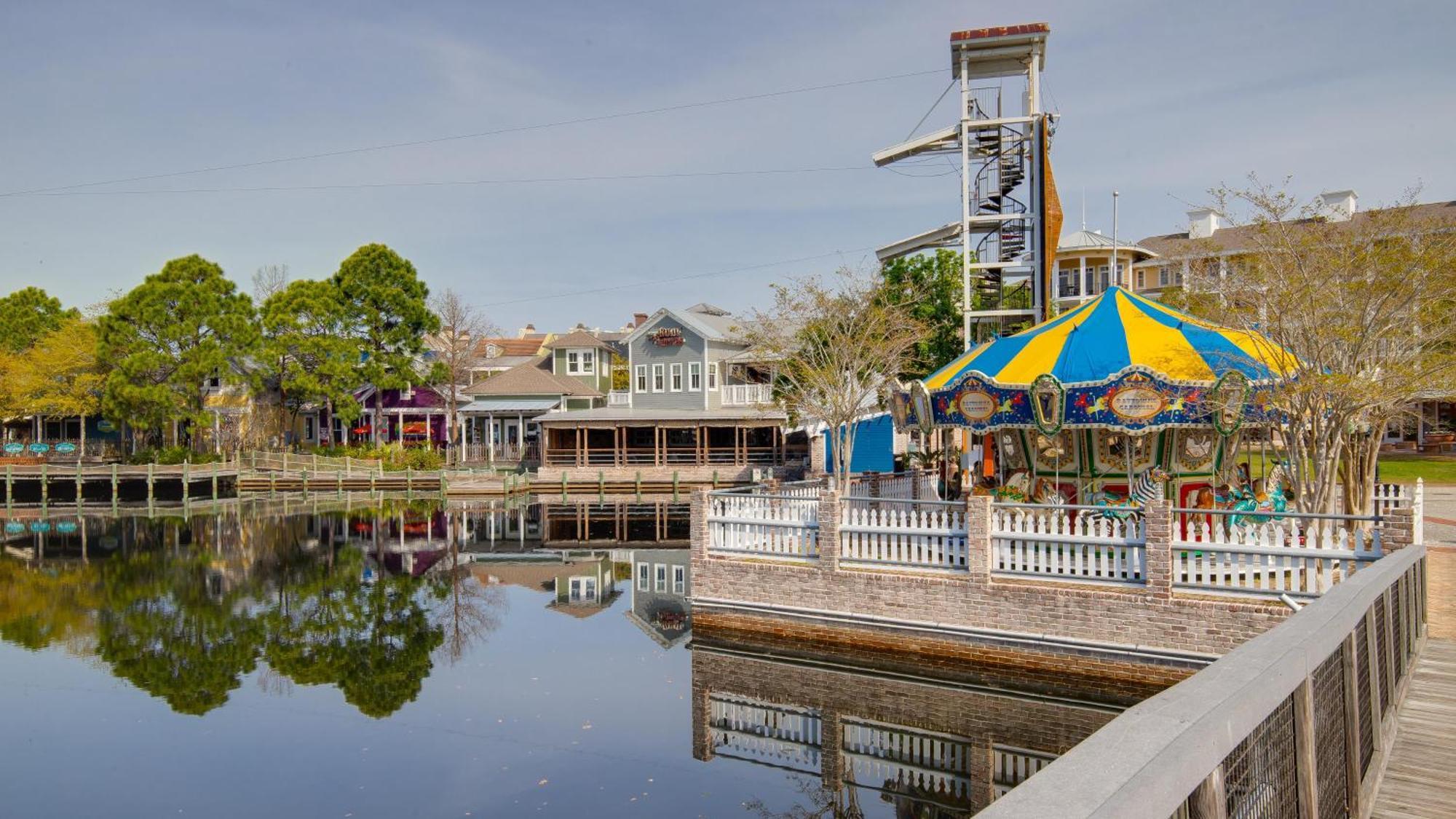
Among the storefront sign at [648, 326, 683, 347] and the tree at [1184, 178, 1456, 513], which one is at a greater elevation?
the storefront sign at [648, 326, 683, 347]

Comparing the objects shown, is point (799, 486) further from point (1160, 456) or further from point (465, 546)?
point (465, 546)

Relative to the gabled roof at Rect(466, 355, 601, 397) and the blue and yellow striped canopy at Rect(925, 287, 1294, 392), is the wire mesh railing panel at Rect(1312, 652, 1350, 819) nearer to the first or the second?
the blue and yellow striped canopy at Rect(925, 287, 1294, 392)

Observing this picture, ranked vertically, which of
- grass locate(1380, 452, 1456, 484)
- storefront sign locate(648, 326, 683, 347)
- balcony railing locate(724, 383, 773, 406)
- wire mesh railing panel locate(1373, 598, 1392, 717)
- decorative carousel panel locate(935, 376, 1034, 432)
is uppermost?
storefront sign locate(648, 326, 683, 347)

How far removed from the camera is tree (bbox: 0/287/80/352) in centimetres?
6159

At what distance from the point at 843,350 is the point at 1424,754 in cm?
2829

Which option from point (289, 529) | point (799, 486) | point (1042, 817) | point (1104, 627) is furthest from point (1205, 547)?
point (289, 529)

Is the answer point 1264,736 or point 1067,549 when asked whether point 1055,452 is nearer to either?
point 1067,549

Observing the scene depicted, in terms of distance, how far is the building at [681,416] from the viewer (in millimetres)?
47750

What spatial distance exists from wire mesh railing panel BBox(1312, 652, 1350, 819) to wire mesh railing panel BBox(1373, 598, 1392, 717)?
1510mm

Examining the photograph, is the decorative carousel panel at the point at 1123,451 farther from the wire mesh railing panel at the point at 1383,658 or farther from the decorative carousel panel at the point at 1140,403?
the wire mesh railing panel at the point at 1383,658

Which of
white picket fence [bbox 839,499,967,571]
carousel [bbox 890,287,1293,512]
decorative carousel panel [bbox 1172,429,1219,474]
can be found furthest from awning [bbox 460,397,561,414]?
decorative carousel panel [bbox 1172,429,1219,474]

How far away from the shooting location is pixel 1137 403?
51.0ft

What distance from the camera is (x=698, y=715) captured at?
42.0 feet

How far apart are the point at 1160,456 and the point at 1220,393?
6.57 ft
